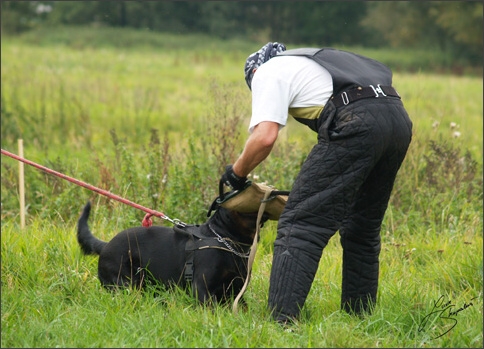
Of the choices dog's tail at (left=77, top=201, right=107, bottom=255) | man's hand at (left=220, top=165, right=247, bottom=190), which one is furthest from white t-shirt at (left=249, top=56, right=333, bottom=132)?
dog's tail at (left=77, top=201, right=107, bottom=255)

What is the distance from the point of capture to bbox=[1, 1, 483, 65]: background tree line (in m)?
18.7

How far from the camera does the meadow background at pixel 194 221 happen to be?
3.65 m

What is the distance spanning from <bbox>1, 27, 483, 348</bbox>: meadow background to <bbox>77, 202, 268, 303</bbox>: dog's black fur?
5.5 inches

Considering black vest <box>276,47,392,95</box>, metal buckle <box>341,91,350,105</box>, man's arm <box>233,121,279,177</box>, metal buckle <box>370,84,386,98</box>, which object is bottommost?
man's arm <box>233,121,279,177</box>

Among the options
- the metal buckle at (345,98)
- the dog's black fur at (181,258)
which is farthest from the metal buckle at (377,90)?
→ the dog's black fur at (181,258)

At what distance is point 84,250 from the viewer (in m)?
4.92

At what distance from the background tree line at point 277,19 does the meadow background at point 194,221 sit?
6304 millimetres

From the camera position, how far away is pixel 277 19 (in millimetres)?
22656

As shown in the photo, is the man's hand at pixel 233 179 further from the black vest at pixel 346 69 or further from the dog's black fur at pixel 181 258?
the black vest at pixel 346 69

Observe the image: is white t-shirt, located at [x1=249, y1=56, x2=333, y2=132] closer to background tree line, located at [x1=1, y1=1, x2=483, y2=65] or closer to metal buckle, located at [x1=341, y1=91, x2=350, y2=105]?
metal buckle, located at [x1=341, y1=91, x2=350, y2=105]

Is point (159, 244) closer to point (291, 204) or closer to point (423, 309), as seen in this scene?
point (291, 204)

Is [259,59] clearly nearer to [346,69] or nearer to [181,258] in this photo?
[346,69]

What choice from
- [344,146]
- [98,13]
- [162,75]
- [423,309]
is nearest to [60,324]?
[344,146]

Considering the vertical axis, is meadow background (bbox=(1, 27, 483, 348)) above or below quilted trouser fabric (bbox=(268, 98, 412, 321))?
below
